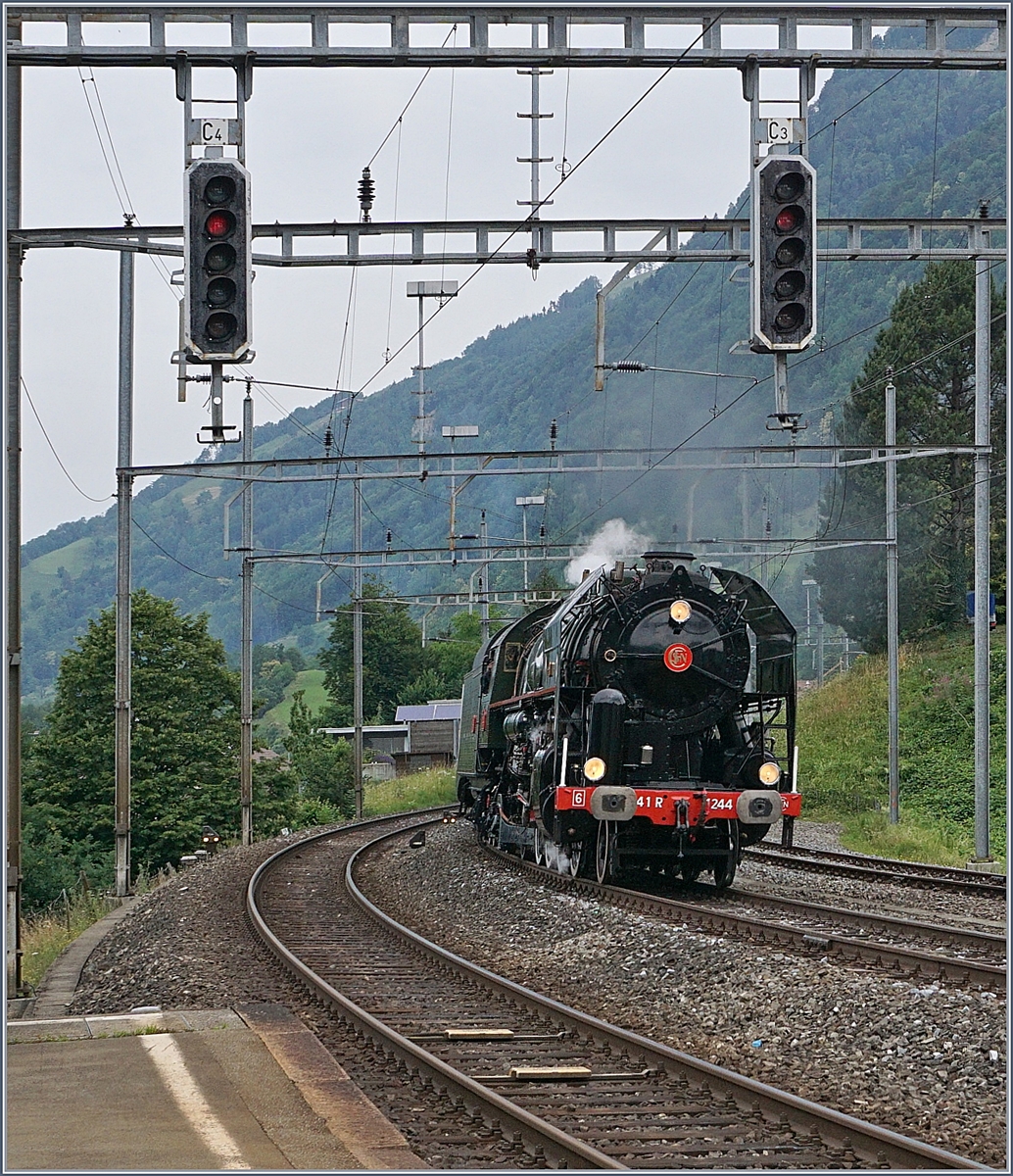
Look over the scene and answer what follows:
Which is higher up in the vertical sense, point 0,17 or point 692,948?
point 0,17

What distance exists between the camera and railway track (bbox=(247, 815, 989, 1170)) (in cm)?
666

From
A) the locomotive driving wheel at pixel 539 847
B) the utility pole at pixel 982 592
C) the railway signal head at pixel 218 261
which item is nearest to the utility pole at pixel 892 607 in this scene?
the utility pole at pixel 982 592

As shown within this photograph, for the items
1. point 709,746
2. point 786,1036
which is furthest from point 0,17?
point 709,746

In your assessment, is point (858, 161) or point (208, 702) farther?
point (858, 161)

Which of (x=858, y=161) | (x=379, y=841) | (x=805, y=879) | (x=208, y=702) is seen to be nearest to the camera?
(x=805, y=879)

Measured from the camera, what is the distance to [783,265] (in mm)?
9477

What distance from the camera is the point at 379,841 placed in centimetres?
2872

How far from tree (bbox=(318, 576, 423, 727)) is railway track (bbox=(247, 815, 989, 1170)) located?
254ft

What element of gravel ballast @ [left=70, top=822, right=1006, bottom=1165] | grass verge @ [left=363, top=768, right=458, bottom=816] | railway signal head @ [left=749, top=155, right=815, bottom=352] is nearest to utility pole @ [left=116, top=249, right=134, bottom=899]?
gravel ballast @ [left=70, top=822, right=1006, bottom=1165]

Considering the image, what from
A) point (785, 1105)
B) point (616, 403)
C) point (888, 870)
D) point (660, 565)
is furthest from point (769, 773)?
point (616, 403)

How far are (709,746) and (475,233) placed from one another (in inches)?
257

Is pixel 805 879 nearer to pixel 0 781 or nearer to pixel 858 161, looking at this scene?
pixel 0 781

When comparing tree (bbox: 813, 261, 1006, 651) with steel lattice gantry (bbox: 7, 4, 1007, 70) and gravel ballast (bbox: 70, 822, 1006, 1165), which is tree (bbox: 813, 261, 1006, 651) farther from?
steel lattice gantry (bbox: 7, 4, 1007, 70)

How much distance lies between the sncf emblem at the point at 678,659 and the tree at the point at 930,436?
2782 cm
